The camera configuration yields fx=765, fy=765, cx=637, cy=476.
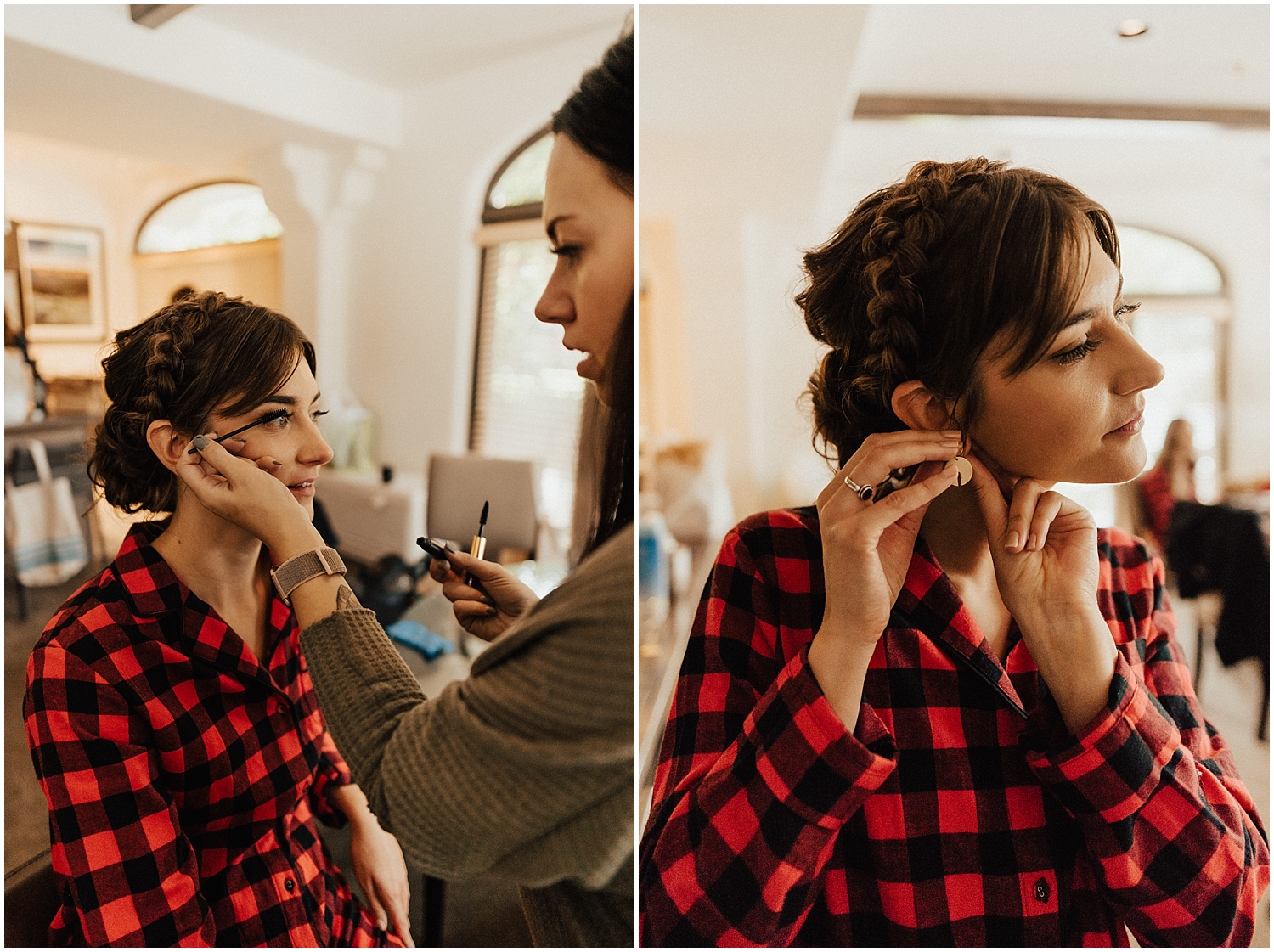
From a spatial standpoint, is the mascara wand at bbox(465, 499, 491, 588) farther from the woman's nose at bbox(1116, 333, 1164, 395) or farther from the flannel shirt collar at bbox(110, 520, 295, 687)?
the woman's nose at bbox(1116, 333, 1164, 395)

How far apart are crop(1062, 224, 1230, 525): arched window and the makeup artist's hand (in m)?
Answer: 0.76

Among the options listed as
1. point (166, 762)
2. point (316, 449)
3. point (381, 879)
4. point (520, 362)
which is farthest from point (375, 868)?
point (520, 362)

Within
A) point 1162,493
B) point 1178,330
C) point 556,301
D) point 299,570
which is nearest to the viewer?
point 299,570

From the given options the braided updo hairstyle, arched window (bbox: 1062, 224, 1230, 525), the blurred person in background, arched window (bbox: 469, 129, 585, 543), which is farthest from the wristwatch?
the blurred person in background

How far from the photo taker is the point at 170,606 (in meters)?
0.78

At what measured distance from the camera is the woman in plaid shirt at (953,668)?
726 millimetres

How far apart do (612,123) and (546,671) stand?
0.56 meters

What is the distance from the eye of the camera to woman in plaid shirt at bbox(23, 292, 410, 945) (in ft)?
Result: 2.46

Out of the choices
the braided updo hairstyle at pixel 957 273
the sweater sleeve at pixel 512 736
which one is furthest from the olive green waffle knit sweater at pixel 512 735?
the braided updo hairstyle at pixel 957 273

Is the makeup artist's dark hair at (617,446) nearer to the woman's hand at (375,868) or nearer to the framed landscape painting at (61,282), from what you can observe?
the woman's hand at (375,868)

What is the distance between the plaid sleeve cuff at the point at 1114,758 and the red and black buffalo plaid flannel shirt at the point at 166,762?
2.60 ft

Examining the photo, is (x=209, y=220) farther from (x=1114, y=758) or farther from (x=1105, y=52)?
(x=1105, y=52)

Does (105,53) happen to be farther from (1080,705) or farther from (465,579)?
(1080,705)

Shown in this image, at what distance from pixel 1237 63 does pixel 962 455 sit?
911 millimetres
